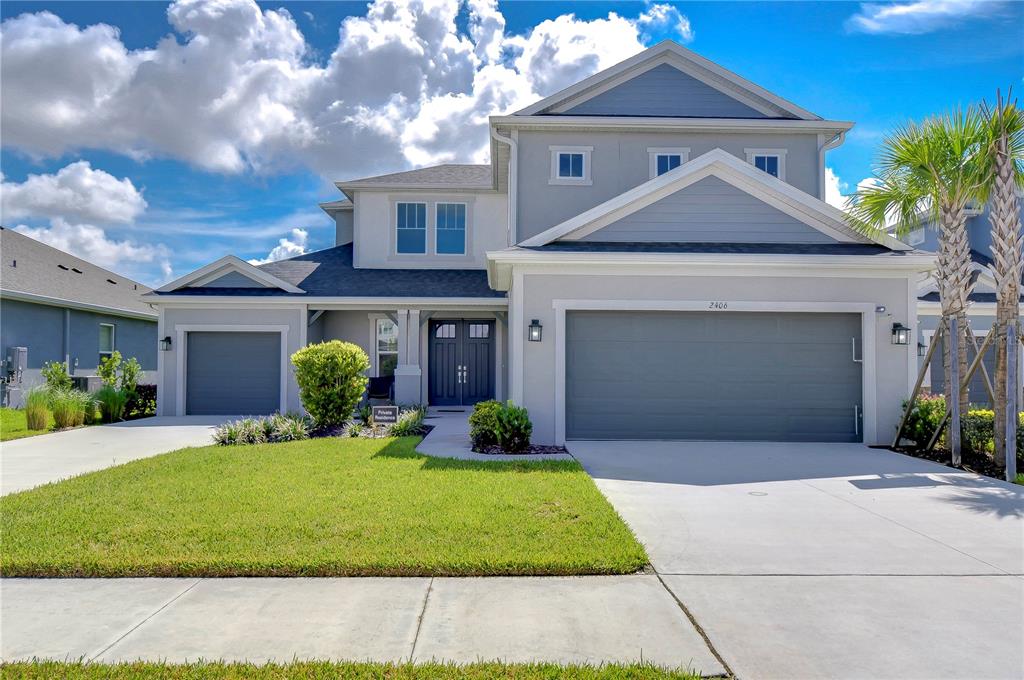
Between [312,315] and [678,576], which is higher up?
[312,315]

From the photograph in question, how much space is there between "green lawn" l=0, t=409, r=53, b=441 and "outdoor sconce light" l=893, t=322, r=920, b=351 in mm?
16250

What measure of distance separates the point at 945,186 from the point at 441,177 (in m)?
12.6

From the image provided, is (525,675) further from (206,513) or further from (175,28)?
(175,28)

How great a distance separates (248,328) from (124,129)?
660 centimetres

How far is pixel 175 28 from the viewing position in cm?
1277

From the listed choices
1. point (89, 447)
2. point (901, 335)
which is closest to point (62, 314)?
point (89, 447)

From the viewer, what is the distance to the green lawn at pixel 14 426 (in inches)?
438

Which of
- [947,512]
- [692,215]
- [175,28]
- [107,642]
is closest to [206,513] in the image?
[107,642]

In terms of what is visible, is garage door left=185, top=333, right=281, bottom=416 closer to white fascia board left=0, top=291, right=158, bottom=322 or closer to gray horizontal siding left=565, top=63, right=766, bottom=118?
white fascia board left=0, top=291, right=158, bottom=322

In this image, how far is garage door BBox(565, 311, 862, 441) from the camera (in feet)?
32.8

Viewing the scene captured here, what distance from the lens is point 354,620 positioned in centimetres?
348

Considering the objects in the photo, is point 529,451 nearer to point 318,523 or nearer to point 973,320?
point 318,523

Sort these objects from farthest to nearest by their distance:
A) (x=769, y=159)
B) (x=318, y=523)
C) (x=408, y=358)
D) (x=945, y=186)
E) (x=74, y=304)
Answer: (x=74, y=304)
(x=408, y=358)
(x=769, y=159)
(x=945, y=186)
(x=318, y=523)

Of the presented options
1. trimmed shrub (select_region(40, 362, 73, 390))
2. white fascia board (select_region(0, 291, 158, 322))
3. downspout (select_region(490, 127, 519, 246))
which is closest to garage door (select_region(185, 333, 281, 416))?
white fascia board (select_region(0, 291, 158, 322))
